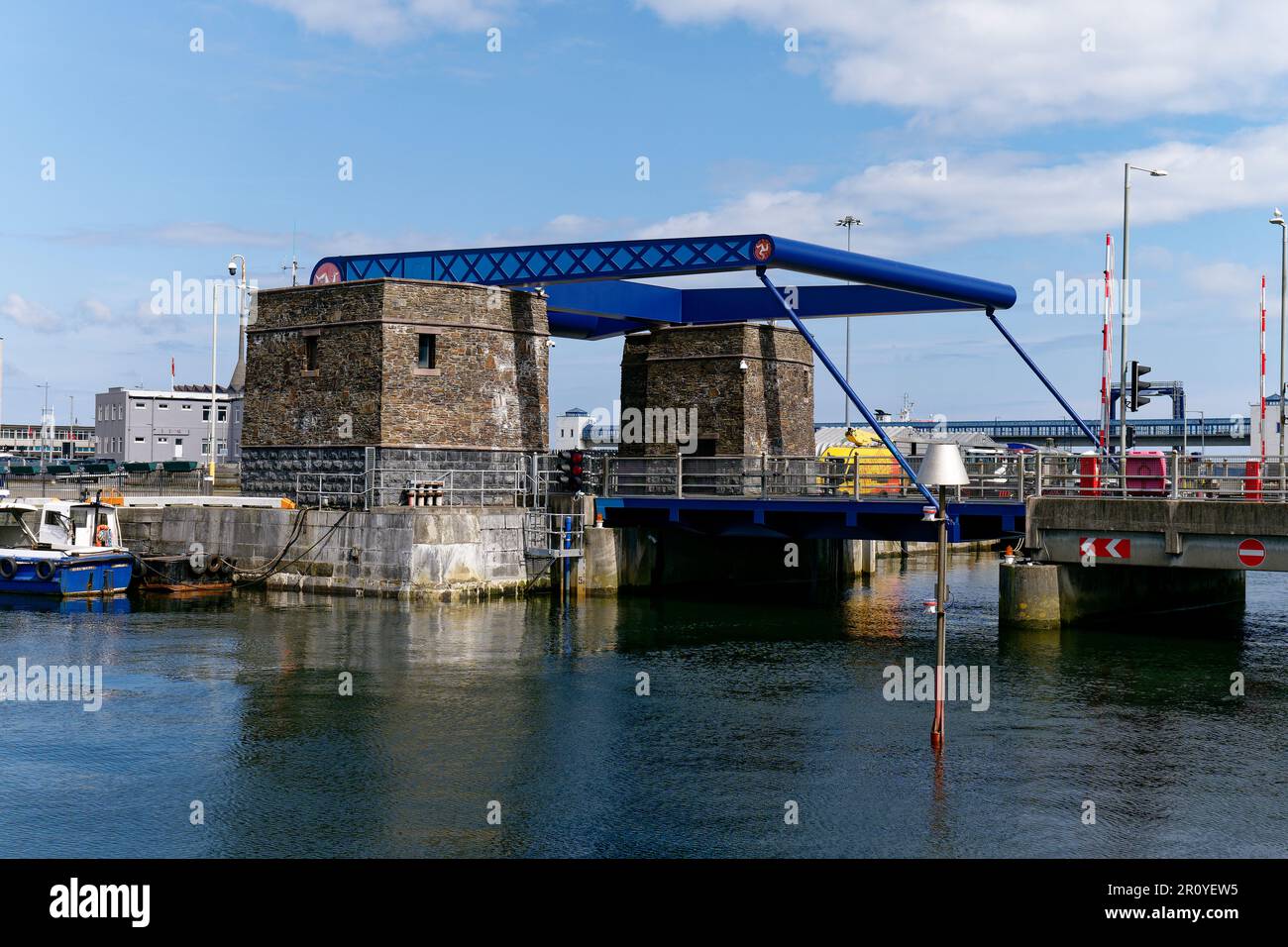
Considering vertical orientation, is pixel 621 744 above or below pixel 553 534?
below

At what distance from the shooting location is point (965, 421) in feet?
485

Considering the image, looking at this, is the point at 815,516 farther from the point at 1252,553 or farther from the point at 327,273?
the point at 327,273

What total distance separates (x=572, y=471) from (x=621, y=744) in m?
20.6

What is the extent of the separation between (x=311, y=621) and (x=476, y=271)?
12917 millimetres

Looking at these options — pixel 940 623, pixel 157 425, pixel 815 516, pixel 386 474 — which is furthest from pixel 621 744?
pixel 157 425

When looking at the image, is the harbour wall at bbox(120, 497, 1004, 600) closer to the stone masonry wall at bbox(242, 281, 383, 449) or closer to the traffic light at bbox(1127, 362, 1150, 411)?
the stone masonry wall at bbox(242, 281, 383, 449)

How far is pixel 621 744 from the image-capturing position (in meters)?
20.1

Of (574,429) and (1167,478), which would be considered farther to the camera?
(574,429)

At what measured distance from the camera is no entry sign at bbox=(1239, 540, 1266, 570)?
1133 inches

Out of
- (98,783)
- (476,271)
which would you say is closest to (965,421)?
(476,271)

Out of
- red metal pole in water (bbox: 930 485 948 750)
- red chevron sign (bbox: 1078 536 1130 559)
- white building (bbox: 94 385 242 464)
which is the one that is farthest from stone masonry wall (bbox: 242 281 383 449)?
white building (bbox: 94 385 242 464)

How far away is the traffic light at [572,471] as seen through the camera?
40031mm

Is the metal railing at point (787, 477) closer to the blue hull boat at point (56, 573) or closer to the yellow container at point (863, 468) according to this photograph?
the yellow container at point (863, 468)
